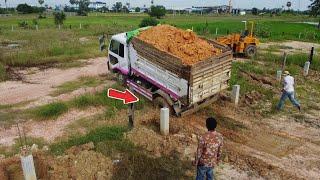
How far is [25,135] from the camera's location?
1040cm

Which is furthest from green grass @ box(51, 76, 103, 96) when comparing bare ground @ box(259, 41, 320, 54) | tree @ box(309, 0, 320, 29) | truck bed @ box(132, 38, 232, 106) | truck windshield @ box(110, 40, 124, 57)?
tree @ box(309, 0, 320, 29)

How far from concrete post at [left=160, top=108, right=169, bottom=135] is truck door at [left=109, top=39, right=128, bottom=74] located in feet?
15.1

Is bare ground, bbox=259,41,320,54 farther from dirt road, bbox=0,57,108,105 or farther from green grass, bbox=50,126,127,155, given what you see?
green grass, bbox=50,126,127,155

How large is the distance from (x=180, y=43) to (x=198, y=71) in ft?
6.97

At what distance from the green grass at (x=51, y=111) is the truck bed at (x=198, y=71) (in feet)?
11.5

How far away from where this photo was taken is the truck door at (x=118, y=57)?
1425 centimetres

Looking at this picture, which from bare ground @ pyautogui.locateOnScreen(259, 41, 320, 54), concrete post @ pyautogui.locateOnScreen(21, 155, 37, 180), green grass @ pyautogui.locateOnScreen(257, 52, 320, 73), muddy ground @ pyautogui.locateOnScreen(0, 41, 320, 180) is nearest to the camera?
concrete post @ pyautogui.locateOnScreen(21, 155, 37, 180)

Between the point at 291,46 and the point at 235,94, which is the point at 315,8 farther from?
the point at 235,94

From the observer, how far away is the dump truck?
1093 cm

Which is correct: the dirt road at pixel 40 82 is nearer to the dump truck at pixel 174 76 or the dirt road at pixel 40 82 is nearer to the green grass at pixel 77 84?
the green grass at pixel 77 84

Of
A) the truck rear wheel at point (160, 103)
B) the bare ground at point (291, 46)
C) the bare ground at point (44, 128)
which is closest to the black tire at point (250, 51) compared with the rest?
the bare ground at point (291, 46)

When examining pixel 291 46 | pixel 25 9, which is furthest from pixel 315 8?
pixel 25 9

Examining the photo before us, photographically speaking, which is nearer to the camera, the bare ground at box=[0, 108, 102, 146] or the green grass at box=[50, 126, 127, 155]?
the green grass at box=[50, 126, 127, 155]

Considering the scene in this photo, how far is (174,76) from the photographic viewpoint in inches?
444
